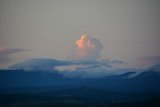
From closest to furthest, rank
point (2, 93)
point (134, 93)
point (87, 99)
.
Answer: point (2, 93) → point (134, 93) → point (87, 99)

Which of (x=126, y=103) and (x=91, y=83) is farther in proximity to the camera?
(x=91, y=83)

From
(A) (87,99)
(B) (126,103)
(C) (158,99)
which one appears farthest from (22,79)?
(C) (158,99)

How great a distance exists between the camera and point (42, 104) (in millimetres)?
33531

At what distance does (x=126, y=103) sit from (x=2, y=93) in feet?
46.0

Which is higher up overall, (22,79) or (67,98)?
(22,79)

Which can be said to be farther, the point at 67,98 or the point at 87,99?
the point at 87,99

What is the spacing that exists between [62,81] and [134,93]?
8.71 meters

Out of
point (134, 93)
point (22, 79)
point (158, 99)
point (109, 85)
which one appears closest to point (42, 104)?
point (22, 79)

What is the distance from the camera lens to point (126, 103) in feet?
107

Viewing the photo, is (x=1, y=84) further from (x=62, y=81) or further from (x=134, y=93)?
(x=134, y=93)

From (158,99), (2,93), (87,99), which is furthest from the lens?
(87,99)

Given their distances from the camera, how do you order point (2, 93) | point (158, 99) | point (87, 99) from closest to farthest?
point (158, 99), point (2, 93), point (87, 99)

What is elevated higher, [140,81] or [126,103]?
[140,81]

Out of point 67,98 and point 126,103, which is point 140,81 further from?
point 67,98
